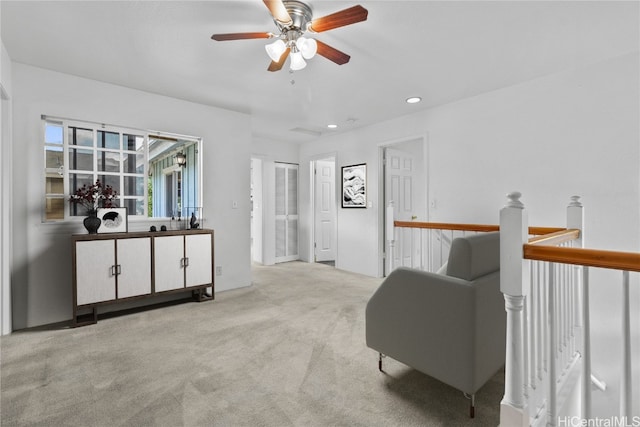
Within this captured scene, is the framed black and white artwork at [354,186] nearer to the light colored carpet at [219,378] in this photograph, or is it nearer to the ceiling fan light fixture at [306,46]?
the light colored carpet at [219,378]

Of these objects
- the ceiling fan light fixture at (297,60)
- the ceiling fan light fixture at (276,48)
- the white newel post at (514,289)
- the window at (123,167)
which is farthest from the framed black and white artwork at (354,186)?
the white newel post at (514,289)

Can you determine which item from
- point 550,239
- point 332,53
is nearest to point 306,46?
point 332,53

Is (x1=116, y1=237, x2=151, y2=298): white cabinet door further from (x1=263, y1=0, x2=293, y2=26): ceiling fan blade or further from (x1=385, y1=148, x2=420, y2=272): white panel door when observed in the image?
(x1=385, y1=148, x2=420, y2=272): white panel door

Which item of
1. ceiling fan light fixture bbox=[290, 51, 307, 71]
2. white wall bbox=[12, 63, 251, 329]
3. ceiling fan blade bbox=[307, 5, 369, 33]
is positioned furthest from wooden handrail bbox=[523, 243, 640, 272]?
white wall bbox=[12, 63, 251, 329]

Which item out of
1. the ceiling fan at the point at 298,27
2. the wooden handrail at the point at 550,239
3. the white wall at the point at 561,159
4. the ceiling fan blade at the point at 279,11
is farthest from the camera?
the white wall at the point at 561,159

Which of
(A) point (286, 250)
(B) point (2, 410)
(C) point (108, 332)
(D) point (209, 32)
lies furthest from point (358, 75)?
(A) point (286, 250)

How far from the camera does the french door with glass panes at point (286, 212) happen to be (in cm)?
612

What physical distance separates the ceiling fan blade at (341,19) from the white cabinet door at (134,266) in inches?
104

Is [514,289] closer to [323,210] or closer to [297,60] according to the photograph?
[297,60]

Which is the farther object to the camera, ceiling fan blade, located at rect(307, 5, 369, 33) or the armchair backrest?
ceiling fan blade, located at rect(307, 5, 369, 33)

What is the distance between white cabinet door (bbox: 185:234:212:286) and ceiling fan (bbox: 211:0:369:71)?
7.30ft

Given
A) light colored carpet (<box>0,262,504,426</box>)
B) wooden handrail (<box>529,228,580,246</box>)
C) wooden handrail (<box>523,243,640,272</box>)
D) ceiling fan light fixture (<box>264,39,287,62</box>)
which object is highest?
ceiling fan light fixture (<box>264,39,287,62</box>)

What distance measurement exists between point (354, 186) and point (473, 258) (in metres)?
3.65

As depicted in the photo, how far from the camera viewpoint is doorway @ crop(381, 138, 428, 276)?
488 centimetres
